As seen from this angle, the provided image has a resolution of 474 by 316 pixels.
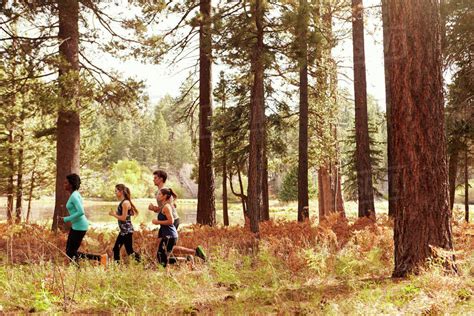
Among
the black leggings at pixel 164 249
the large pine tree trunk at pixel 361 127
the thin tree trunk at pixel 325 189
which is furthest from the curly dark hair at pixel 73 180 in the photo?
the thin tree trunk at pixel 325 189

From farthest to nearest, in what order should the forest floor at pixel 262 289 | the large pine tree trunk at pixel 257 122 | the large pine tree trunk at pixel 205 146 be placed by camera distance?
the large pine tree trunk at pixel 205 146
the large pine tree trunk at pixel 257 122
the forest floor at pixel 262 289

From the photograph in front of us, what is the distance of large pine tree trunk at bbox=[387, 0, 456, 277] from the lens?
5.71 metres

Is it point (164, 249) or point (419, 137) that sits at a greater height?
point (419, 137)

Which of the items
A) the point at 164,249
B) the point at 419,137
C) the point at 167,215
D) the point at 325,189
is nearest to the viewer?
the point at 419,137

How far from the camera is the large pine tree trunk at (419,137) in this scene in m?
5.71

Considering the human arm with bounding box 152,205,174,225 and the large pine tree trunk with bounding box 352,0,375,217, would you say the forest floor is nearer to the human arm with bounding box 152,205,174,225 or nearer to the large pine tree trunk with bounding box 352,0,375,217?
the human arm with bounding box 152,205,174,225

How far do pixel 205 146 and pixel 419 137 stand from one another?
9.76m

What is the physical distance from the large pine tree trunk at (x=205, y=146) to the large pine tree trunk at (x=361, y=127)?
14.8ft

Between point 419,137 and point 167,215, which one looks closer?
point 419,137

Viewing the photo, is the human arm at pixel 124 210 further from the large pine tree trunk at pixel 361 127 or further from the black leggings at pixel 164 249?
the large pine tree trunk at pixel 361 127

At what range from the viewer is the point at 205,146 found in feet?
48.9

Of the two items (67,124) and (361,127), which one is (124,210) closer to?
(67,124)

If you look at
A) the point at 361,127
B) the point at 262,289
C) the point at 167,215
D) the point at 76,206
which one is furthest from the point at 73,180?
the point at 361,127

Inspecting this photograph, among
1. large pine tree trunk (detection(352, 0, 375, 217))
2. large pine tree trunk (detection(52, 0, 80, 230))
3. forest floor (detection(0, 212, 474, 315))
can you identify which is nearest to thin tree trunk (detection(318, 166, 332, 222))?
large pine tree trunk (detection(352, 0, 375, 217))
